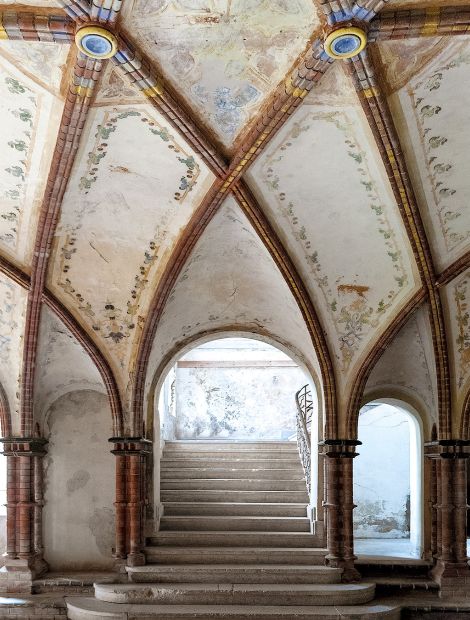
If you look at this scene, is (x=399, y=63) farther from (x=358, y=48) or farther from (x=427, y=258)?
(x=427, y=258)

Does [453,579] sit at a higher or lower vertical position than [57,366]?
lower

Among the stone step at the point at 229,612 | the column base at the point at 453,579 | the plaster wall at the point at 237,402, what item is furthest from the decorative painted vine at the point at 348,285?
the plaster wall at the point at 237,402

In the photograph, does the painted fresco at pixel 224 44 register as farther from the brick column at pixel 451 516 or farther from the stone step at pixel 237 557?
the stone step at pixel 237 557

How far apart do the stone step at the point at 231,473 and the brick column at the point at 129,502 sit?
2452 mm

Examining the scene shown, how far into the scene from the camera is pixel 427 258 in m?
8.84

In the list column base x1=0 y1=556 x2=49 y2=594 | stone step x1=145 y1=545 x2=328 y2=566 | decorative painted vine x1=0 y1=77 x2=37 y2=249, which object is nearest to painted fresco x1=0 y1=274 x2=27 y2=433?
decorative painted vine x1=0 y1=77 x2=37 y2=249

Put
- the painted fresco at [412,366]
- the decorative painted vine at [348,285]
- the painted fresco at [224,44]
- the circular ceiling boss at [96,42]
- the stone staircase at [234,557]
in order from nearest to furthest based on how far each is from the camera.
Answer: the circular ceiling boss at [96,42], the painted fresco at [224,44], the decorative painted vine at [348,285], the stone staircase at [234,557], the painted fresco at [412,366]

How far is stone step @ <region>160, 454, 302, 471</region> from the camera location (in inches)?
506

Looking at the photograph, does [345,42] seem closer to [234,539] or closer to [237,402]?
[234,539]

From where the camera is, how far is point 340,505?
10180 millimetres

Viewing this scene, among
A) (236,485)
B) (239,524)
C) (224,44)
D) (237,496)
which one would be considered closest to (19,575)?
(239,524)

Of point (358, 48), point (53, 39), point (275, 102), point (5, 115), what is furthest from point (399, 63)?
point (5, 115)

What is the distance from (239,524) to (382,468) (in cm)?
529

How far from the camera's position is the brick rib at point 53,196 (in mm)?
6312
